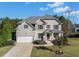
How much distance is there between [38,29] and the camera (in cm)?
3091

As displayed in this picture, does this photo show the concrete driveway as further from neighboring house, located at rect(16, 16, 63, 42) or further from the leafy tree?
neighboring house, located at rect(16, 16, 63, 42)

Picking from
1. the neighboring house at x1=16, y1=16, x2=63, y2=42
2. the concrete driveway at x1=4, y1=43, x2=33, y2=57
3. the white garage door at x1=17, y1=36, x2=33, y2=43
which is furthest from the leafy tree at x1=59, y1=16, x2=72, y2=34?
the concrete driveway at x1=4, y1=43, x2=33, y2=57

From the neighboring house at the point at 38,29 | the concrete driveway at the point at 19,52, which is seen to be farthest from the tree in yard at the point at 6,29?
the concrete driveway at the point at 19,52

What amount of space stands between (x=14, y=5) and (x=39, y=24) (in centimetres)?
471

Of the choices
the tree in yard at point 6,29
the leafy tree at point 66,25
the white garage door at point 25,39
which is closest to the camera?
the tree in yard at point 6,29

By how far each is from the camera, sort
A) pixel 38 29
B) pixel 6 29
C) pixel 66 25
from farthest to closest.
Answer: pixel 38 29 → pixel 66 25 → pixel 6 29

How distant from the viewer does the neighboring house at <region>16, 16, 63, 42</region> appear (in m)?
29.8

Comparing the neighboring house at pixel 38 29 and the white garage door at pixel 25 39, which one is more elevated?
the neighboring house at pixel 38 29

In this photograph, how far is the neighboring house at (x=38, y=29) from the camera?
29828mm

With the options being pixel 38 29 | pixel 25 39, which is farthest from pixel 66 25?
pixel 25 39

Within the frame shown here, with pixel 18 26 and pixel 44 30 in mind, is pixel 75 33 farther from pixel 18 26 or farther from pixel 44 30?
pixel 18 26

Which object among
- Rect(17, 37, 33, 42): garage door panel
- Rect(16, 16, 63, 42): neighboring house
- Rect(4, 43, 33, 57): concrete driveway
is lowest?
Rect(4, 43, 33, 57): concrete driveway

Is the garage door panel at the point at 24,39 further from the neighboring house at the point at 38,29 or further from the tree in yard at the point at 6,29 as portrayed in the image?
the tree in yard at the point at 6,29

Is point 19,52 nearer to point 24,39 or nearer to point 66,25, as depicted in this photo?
point 24,39
